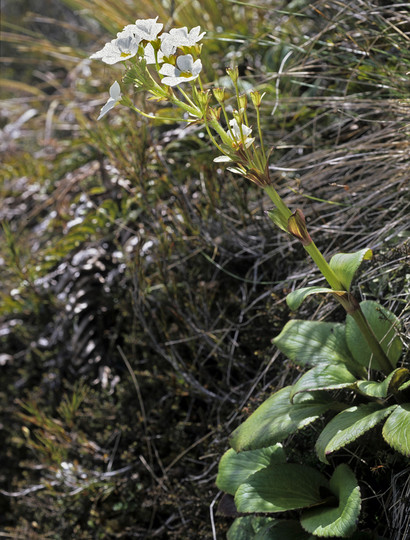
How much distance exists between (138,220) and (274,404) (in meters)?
1.29

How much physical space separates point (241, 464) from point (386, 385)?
0.43 m

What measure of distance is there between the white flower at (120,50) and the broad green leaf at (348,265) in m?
0.60

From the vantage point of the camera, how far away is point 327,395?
1.36m

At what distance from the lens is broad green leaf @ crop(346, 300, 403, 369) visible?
52.4 inches

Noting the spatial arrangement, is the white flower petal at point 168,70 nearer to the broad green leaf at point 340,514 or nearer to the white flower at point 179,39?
the white flower at point 179,39

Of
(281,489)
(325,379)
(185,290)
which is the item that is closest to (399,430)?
(325,379)

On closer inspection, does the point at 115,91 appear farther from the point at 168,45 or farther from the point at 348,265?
the point at 348,265

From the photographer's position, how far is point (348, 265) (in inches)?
47.8

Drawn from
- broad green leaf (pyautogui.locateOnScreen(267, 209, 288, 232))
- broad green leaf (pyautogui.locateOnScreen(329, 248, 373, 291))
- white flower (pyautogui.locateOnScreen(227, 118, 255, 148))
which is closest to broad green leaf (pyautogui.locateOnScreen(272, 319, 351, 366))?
broad green leaf (pyautogui.locateOnScreen(329, 248, 373, 291))

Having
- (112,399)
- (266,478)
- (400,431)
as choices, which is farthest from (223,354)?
(400,431)

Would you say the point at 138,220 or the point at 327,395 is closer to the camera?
the point at 327,395

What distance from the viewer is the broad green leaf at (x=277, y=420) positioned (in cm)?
123

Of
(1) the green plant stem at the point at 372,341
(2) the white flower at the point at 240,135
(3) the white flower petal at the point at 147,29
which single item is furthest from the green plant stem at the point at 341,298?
(3) the white flower petal at the point at 147,29

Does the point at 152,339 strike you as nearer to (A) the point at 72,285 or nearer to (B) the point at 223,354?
(B) the point at 223,354
